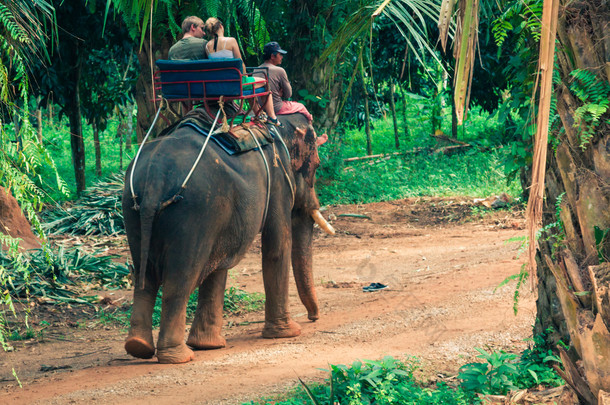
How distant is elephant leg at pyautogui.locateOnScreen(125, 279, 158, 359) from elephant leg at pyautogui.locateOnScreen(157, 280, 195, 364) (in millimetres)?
97

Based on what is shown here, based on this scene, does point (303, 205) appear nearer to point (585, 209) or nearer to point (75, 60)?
point (585, 209)

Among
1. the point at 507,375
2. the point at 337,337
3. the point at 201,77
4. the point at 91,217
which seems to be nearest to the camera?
the point at 507,375

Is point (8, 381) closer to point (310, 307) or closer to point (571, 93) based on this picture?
point (310, 307)

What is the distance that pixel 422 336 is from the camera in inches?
221

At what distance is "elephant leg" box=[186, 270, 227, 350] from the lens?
18.1 ft

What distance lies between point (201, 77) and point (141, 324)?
5.99 ft

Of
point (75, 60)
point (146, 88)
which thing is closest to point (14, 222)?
point (146, 88)

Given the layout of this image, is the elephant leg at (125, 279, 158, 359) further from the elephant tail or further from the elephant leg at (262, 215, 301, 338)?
the elephant leg at (262, 215, 301, 338)

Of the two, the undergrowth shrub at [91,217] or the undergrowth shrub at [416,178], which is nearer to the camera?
the undergrowth shrub at [91,217]

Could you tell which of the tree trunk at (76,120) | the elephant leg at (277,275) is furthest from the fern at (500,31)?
the tree trunk at (76,120)

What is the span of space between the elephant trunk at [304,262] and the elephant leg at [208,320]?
41.9 inches

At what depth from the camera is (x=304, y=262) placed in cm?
655

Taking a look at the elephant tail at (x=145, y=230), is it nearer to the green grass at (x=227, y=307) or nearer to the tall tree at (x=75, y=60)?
the green grass at (x=227, y=307)

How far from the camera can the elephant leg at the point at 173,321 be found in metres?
4.85
